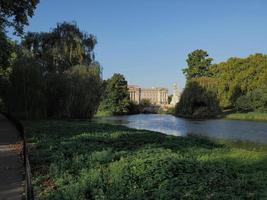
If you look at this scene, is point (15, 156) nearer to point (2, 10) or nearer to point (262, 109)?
point (2, 10)

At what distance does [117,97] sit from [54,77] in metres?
56.6

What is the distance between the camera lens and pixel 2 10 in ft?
80.4

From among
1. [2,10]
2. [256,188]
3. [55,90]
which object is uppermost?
[2,10]

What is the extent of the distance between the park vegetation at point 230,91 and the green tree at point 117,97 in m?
24.6

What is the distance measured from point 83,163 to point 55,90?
2991cm

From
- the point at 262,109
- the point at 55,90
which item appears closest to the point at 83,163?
the point at 55,90

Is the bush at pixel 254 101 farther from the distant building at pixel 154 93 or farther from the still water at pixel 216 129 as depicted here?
the distant building at pixel 154 93

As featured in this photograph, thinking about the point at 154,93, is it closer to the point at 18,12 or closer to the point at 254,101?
the point at 254,101

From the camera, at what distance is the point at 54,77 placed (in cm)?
4125

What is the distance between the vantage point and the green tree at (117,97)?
96.4 metres

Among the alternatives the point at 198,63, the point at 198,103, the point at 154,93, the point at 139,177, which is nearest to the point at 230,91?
the point at 198,103

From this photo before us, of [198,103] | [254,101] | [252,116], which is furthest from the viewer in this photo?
[198,103]

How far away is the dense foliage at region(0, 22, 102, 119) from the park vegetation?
27886 millimetres

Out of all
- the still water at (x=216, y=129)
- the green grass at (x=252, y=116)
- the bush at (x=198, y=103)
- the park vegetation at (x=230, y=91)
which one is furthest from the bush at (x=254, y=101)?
the still water at (x=216, y=129)
